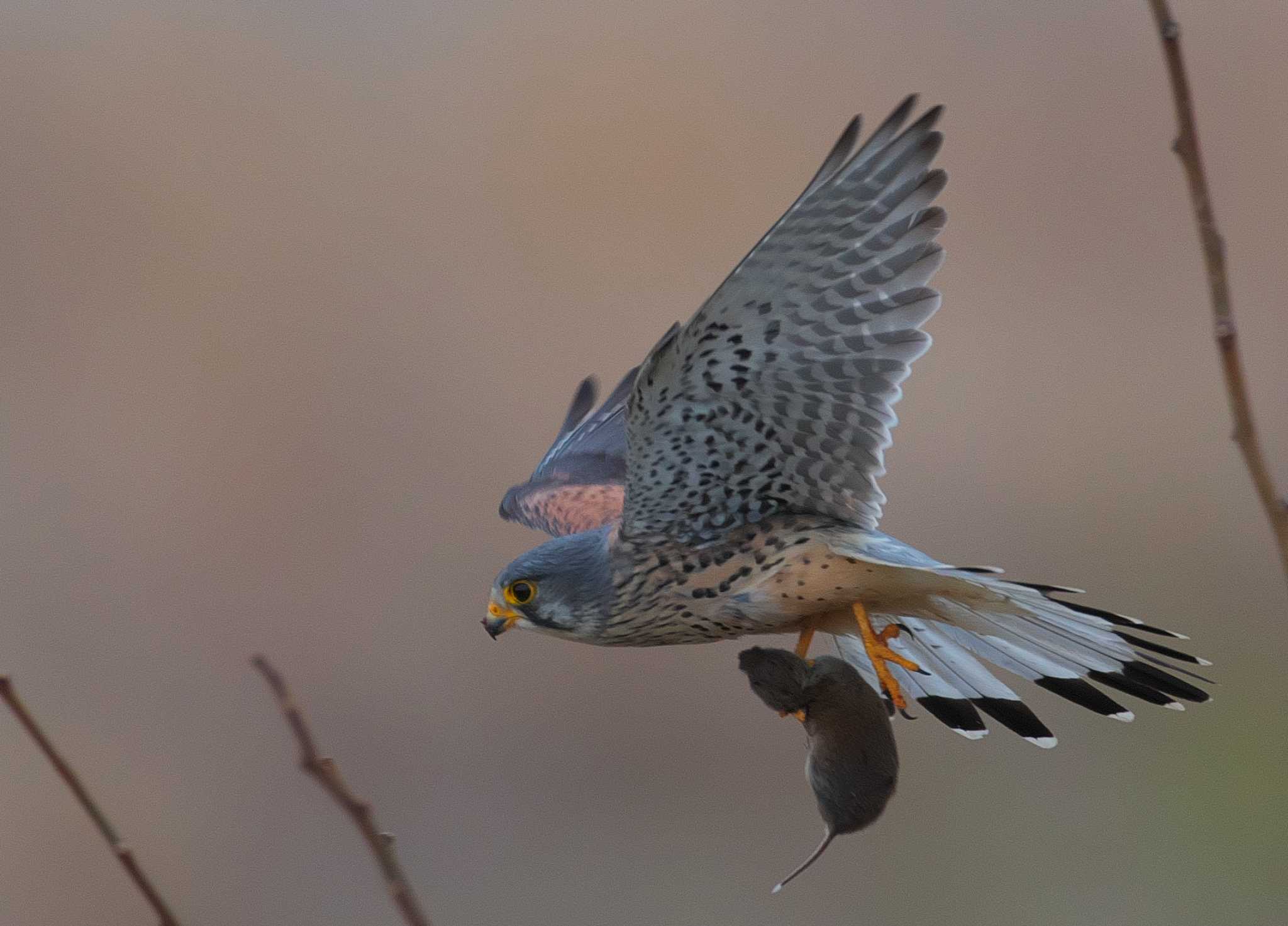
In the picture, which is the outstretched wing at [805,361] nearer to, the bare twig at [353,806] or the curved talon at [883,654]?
the curved talon at [883,654]

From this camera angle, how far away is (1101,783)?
16.4 feet

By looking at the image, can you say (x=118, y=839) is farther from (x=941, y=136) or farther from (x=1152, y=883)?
(x=1152, y=883)

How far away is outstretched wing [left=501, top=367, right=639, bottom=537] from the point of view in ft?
9.39

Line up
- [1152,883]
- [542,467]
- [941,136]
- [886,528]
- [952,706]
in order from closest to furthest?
[941,136], [952,706], [542,467], [1152,883], [886,528]

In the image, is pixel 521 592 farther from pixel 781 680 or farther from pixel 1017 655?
pixel 1017 655

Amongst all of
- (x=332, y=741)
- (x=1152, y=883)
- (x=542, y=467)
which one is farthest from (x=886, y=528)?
(x=542, y=467)

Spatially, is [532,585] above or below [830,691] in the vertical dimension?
above

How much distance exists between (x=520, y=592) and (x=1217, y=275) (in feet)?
4.69

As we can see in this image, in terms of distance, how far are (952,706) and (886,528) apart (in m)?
3.04

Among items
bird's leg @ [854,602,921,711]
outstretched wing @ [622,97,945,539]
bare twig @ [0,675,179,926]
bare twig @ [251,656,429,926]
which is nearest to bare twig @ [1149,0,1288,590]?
bare twig @ [251,656,429,926]

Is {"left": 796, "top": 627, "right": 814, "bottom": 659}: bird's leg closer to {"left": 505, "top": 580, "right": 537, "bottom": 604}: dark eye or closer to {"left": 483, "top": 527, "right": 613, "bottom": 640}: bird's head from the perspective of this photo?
{"left": 483, "top": 527, "right": 613, "bottom": 640}: bird's head

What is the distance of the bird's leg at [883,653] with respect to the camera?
83.4 inches

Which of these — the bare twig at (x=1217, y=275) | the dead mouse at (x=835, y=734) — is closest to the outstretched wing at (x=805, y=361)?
the dead mouse at (x=835, y=734)

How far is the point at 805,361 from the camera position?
6.97 feet
